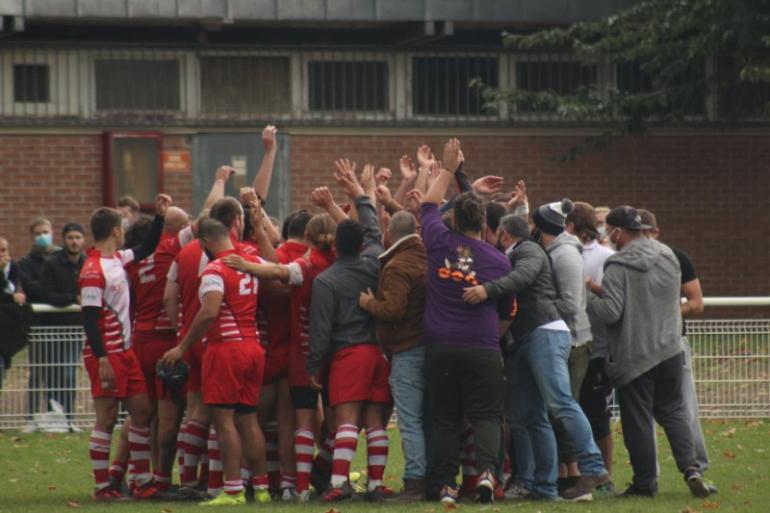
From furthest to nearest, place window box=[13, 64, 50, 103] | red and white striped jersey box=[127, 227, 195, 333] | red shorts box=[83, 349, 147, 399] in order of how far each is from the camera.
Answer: window box=[13, 64, 50, 103]
red and white striped jersey box=[127, 227, 195, 333]
red shorts box=[83, 349, 147, 399]

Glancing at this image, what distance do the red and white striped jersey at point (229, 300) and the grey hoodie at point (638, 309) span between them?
7.93 ft

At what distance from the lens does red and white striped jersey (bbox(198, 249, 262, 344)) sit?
11.5 meters

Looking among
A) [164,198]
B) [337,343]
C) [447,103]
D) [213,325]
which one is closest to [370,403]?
[337,343]

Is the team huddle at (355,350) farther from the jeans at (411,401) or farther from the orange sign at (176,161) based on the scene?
the orange sign at (176,161)

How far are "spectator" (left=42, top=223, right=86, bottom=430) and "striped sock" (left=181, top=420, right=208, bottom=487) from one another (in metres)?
4.19

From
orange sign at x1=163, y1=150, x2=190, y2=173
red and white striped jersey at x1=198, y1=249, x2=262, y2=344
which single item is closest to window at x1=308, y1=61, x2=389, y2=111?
orange sign at x1=163, y1=150, x2=190, y2=173

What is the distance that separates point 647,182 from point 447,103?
2967 mm

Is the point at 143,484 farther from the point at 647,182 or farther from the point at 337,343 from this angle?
the point at 647,182

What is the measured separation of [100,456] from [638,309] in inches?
149

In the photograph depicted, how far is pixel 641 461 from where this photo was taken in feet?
39.6

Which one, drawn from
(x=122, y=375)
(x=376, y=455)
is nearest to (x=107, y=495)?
(x=122, y=375)

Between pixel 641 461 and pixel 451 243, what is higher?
pixel 451 243

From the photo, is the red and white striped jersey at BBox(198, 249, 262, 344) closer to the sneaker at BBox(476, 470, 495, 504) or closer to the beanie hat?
the sneaker at BBox(476, 470, 495, 504)

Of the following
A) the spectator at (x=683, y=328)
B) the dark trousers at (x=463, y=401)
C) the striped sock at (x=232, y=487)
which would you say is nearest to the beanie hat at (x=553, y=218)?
the spectator at (x=683, y=328)
